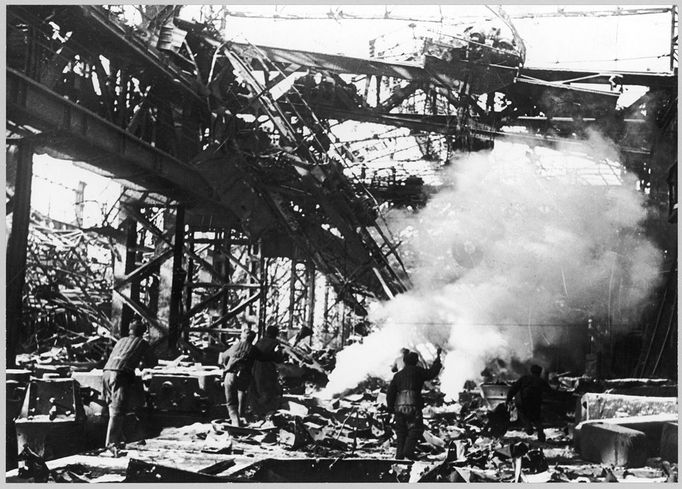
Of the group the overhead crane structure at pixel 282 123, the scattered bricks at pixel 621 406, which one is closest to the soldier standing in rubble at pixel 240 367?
the overhead crane structure at pixel 282 123

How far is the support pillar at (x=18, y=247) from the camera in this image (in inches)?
372

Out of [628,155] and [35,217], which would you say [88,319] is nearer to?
[35,217]

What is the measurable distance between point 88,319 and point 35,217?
269 inches

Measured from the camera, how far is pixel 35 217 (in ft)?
94.2

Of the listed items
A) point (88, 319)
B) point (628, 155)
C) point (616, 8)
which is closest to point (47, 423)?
point (616, 8)

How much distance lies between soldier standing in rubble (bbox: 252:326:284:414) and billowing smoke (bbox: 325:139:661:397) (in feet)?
12.6

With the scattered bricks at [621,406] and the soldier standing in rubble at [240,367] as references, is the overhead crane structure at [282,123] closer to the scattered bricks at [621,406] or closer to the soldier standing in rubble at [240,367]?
the soldier standing in rubble at [240,367]

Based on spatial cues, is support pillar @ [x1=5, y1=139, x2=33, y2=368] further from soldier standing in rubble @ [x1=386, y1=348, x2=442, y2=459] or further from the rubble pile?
soldier standing in rubble @ [x1=386, y1=348, x2=442, y2=459]

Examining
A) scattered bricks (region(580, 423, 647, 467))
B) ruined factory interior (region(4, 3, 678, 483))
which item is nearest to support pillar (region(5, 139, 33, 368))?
ruined factory interior (region(4, 3, 678, 483))

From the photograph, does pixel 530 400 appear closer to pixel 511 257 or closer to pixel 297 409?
pixel 297 409

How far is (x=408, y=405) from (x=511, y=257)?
961 centimetres

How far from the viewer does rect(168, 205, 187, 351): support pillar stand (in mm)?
15102

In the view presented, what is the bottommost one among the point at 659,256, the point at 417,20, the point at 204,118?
the point at 659,256

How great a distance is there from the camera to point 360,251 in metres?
15.7
